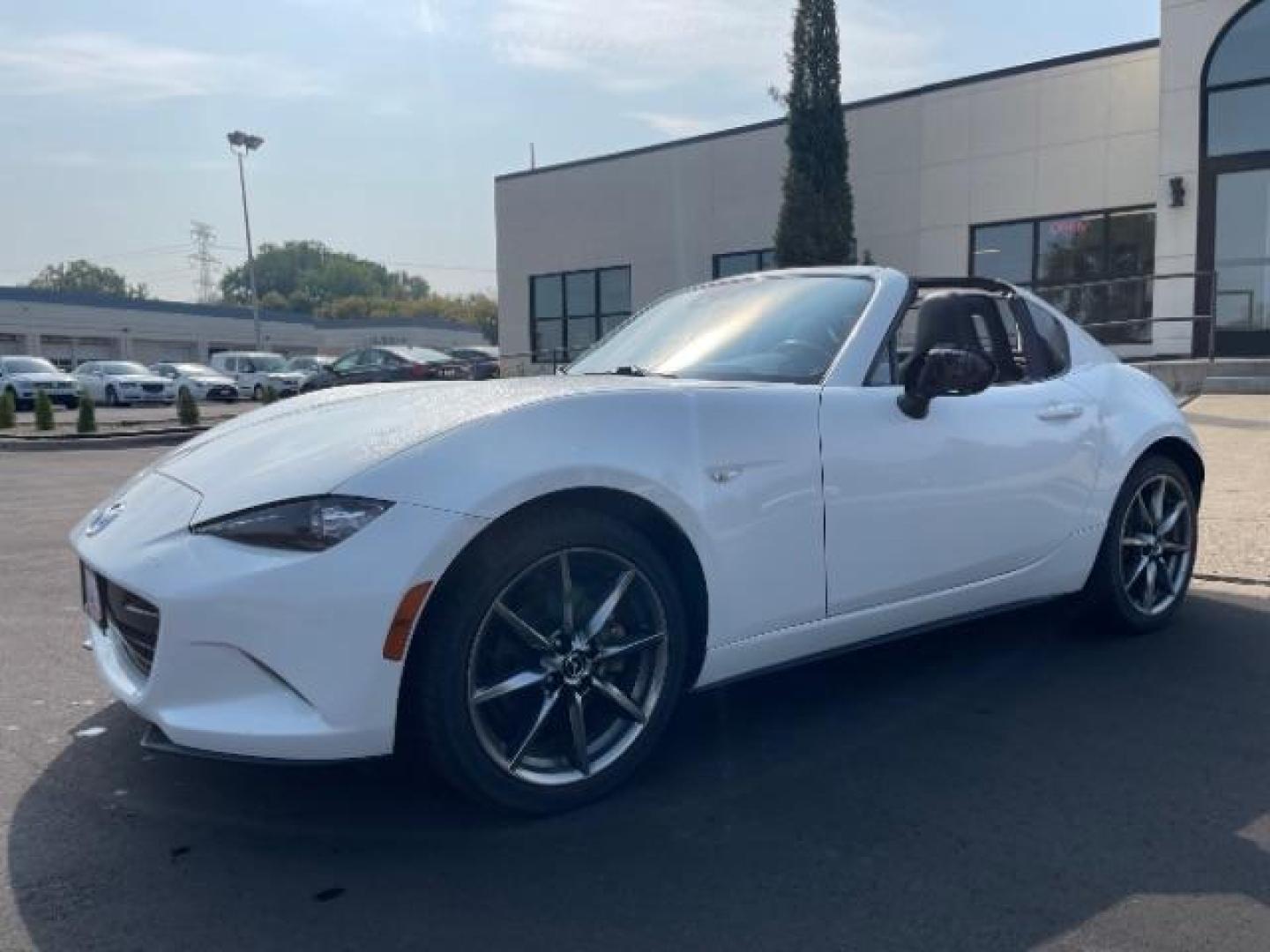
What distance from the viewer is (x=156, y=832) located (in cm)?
283

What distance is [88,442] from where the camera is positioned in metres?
16.8

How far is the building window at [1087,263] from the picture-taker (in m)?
17.6

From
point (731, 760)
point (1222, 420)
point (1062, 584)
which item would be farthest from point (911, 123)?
point (731, 760)

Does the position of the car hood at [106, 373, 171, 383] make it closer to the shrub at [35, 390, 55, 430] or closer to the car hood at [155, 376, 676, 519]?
the shrub at [35, 390, 55, 430]

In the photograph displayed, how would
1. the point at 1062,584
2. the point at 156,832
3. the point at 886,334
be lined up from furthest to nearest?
the point at 1062,584
the point at 886,334
the point at 156,832

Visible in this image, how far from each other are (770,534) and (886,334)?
962 millimetres

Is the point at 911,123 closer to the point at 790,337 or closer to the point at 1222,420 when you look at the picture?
the point at 1222,420

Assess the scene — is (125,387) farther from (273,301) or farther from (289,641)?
(273,301)

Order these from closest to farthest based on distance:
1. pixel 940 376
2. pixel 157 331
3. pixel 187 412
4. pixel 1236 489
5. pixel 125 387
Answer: pixel 940 376, pixel 1236 489, pixel 187 412, pixel 125 387, pixel 157 331

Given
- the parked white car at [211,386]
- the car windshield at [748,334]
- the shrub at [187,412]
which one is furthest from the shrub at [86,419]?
the car windshield at [748,334]

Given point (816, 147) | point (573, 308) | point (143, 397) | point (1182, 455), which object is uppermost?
point (816, 147)

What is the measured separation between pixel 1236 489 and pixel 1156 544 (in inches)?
146

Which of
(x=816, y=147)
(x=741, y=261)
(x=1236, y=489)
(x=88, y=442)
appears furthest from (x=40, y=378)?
(x=1236, y=489)

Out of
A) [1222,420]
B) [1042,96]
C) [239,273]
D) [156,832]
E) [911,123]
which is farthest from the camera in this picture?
[239,273]
